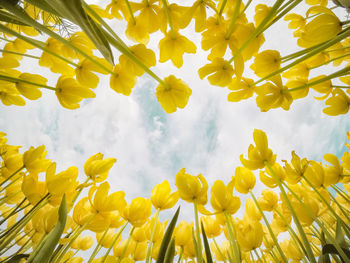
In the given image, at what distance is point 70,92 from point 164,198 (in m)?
0.53

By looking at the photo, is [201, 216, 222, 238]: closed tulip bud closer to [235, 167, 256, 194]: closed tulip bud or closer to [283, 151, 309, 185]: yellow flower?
[235, 167, 256, 194]: closed tulip bud

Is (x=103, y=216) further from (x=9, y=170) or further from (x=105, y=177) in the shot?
(x=9, y=170)

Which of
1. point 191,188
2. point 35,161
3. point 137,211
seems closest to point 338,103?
point 191,188

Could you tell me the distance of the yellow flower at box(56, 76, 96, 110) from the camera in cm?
60

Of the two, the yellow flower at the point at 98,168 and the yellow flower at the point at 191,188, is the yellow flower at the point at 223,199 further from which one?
the yellow flower at the point at 98,168

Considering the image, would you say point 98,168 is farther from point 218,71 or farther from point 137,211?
point 218,71

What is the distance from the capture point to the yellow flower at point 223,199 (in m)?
0.71

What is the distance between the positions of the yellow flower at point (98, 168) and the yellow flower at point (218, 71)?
46 cm

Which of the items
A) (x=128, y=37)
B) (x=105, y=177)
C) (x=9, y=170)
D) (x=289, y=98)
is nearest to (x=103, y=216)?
(x=105, y=177)

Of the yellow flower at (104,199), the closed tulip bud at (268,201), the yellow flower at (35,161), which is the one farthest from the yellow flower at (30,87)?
the closed tulip bud at (268,201)

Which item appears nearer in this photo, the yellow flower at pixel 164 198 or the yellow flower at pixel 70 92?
the yellow flower at pixel 70 92

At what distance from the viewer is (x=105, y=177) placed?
29.4 inches

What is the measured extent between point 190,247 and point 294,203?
1.55 feet

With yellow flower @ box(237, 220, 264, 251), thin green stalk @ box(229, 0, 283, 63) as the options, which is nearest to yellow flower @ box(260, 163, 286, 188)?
yellow flower @ box(237, 220, 264, 251)
